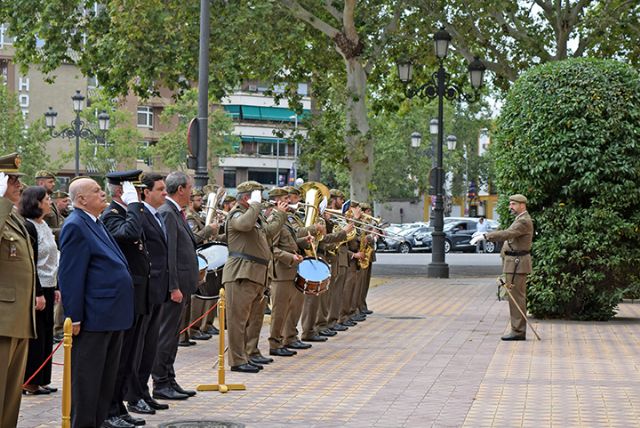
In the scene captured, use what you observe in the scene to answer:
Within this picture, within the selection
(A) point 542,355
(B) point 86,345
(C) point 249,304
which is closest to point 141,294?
(B) point 86,345

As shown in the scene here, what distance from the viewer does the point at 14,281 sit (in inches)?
328

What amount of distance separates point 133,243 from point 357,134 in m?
22.7

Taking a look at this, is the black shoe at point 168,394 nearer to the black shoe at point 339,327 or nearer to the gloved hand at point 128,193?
the gloved hand at point 128,193

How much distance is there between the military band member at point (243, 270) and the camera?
1327 cm

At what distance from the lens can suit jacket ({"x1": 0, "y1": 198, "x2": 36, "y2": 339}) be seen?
26.9 feet

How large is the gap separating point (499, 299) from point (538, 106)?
624 centimetres

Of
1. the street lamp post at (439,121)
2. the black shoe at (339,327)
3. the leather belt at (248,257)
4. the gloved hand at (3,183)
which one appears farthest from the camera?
the street lamp post at (439,121)

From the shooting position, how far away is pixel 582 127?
773 inches

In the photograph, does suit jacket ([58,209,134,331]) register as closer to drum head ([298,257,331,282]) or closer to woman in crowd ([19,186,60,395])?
woman in crowd ([19,186,60,395])

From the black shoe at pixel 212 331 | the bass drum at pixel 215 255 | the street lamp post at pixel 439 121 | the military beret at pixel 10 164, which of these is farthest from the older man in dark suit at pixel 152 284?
the street lamp post at pixel 439 121

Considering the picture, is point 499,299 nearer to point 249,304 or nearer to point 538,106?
point 538,106

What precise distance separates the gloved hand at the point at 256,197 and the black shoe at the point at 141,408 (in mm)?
3149

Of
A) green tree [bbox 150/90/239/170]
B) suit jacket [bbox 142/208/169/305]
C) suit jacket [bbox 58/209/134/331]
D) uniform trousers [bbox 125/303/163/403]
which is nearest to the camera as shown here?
suit jacket [bbox 58/209/134/331]

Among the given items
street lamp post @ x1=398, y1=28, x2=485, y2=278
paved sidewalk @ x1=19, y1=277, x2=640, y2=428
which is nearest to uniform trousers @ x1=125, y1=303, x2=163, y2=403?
paved sidewalk @ x1=19, y1=277, x2=640, y2=428
